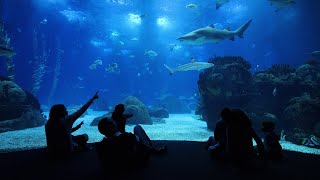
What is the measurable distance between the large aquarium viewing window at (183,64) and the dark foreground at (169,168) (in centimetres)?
72

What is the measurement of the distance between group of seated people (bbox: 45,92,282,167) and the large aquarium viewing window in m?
0.10

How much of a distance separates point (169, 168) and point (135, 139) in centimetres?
85

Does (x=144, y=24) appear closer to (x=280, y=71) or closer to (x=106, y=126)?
(x=280, y=71)

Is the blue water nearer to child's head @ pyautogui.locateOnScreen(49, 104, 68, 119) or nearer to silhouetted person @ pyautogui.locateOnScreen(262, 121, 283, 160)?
child's head @ pyautogui.locateOnScreen(49, 104, 68, 119)

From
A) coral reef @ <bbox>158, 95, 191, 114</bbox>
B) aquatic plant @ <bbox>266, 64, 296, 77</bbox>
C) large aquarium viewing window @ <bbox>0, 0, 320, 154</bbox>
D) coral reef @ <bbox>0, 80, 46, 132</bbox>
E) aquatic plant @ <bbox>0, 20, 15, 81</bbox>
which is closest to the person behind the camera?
large aquarium viewing window @ <bbox>0, 0, 320, 154</bbox>

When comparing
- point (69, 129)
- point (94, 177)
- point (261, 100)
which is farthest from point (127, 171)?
point (261, 100)

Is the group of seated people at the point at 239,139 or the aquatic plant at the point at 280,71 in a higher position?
the aquatic plant at the point at 280,71

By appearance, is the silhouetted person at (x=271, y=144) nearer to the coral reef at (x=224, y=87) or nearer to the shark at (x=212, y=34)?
the shark at (x=212, y=34)

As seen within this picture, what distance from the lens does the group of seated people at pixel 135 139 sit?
345 cm

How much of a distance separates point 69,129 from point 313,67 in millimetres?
15348

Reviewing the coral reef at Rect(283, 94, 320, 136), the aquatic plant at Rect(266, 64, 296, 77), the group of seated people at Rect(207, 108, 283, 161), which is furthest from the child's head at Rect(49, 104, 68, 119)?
the aquatic plant at Rect(266, 64, 296, 77)

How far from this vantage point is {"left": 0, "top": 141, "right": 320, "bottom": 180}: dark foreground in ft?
11.6

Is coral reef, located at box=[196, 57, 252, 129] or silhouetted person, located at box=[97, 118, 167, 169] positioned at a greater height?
coral reef, located at box=[196, 57, 252, 129]

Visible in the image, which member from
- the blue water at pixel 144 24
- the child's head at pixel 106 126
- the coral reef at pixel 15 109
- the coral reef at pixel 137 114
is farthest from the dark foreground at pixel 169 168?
the blue water at pixel 144 24
